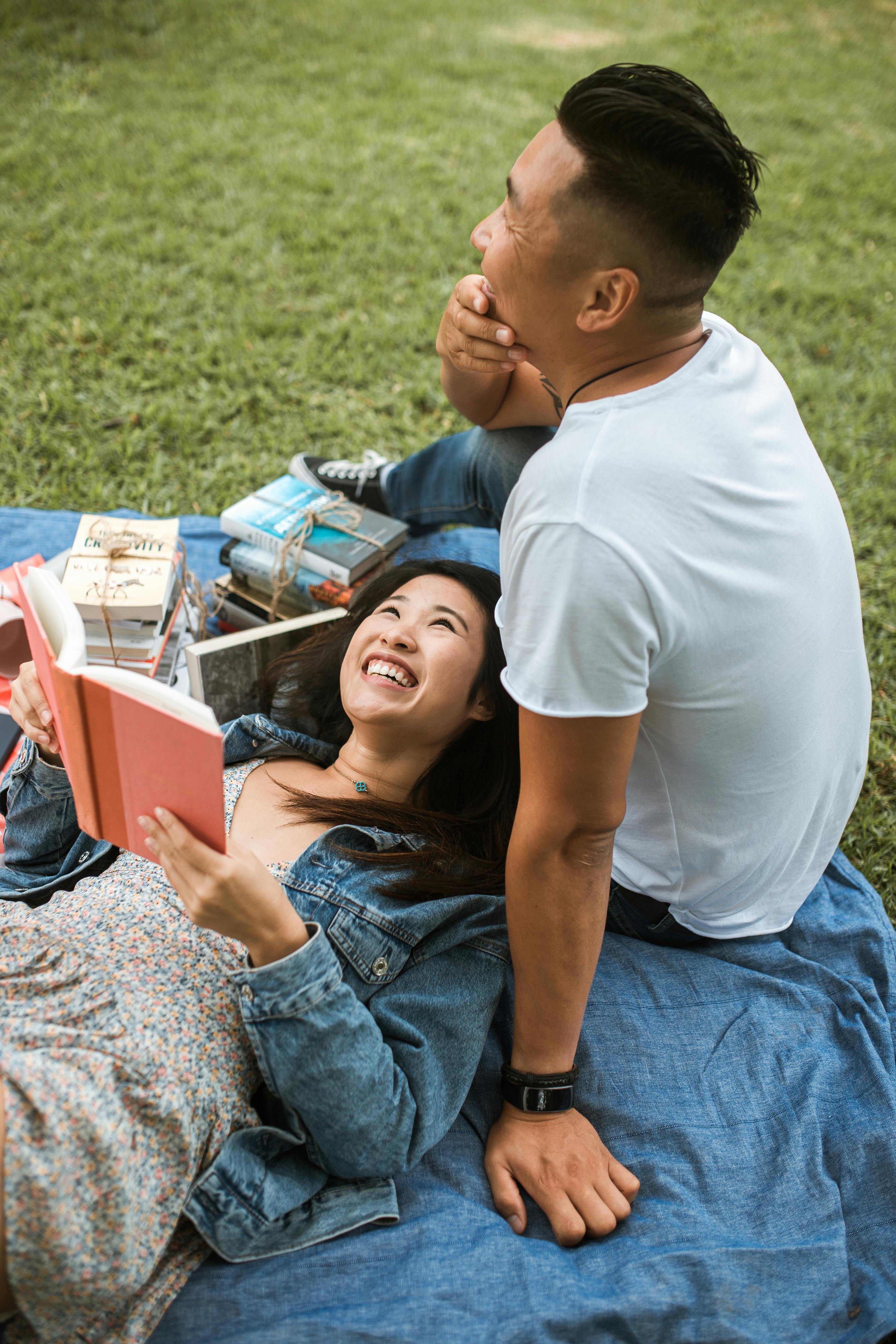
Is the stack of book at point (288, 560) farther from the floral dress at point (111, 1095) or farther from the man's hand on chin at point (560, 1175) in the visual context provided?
the man's hand on chin at point (560, 1175)

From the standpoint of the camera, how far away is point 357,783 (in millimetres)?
2221

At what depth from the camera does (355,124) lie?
22.3 feet

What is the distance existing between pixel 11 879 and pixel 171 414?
2821mm

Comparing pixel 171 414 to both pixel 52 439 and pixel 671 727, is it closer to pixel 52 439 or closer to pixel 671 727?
pixel 52 439

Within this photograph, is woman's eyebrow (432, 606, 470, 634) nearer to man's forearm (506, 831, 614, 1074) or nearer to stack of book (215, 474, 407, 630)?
man's forearm (506, 831, 614, 1074)

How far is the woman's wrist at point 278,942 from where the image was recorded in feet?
5.12

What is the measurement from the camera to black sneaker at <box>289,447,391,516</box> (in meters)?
3.52

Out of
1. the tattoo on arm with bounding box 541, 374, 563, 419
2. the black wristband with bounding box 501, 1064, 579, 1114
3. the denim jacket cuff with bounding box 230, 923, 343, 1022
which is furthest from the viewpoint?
the tattoo on arm with bounding box 541, 374, 563, 419

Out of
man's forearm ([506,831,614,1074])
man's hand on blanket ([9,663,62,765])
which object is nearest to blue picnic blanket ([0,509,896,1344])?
man's forearm ([506,831,614,1074])

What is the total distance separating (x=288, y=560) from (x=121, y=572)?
0.54m

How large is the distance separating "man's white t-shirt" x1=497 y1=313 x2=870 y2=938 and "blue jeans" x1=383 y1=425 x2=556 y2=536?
1.18 meters

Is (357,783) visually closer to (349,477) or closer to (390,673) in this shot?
(390,673)

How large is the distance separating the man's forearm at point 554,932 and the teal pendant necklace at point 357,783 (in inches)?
19.9

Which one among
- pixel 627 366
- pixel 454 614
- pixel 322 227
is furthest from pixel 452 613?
pixel 322 227
